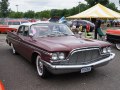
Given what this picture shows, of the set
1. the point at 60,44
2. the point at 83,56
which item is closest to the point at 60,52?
the point at 60,44

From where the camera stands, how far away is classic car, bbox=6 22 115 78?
5211 millimetres

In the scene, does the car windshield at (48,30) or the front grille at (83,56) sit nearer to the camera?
the front grille at (83,56)

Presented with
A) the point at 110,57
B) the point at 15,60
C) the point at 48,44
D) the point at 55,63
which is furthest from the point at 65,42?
the point at 15,60

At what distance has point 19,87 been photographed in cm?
529

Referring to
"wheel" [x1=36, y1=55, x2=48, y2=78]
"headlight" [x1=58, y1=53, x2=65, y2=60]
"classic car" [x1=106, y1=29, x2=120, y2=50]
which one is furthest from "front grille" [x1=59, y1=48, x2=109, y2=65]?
"classic car" [x1=106, y1=29, x2=120, y2=50]

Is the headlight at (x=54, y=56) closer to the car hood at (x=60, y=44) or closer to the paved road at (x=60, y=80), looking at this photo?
the car hood at (x=60, y=44)

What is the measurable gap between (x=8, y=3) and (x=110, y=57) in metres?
30.8

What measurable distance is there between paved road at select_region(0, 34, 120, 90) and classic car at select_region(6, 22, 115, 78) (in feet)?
1.16

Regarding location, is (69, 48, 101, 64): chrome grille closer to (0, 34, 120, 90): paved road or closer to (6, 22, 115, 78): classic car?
(6, 22, 115, 78): classic car

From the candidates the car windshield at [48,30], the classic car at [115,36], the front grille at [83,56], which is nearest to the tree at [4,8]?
the classic car at [115,36]

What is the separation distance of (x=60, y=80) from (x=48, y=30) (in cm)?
187

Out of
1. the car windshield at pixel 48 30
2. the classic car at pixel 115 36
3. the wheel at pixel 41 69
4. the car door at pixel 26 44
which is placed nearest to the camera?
the wheel at pixel 41 69

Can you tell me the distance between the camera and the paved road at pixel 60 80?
5.27 meters

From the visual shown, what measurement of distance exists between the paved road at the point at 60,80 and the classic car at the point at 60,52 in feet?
1.16
